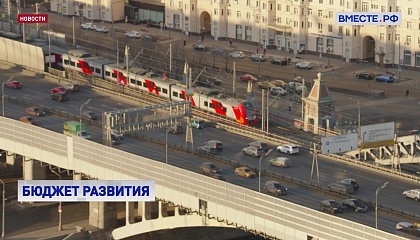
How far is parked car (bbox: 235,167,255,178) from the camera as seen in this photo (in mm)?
103125

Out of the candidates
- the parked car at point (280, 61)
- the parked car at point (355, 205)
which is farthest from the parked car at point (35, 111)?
the parked car at point (280, 61)

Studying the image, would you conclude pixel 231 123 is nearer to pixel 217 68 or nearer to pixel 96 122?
pixel 96 122

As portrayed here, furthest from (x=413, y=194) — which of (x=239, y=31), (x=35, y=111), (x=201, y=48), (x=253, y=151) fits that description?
(x=239, y=31)

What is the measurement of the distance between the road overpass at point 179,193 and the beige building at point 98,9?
72554 millimetres

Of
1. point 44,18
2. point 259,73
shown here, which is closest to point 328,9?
point 259,73

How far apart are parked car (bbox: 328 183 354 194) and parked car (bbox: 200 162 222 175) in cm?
793

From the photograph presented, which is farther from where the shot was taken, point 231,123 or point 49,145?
point 231,123

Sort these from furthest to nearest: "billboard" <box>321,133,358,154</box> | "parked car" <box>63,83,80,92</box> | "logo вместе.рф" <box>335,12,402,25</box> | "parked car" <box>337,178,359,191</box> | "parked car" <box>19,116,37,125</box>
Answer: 1. "logo вместе.рф" <box>335,12,402,25</box>
2. "parked car" <box>63,83,80,92</box>
3. "parked car" <box>19,116,37,125</box>
4. "billboard" <box>321,133,358,154</box>
5. "parked car" <box>337,178,359,191</box>

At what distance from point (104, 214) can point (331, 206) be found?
1967cm

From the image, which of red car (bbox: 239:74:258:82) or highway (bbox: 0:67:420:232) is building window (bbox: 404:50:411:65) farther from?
highway (bbox: 0:67:420:232)

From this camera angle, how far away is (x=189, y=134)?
114812 millimetres

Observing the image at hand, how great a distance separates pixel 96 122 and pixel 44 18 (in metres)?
51.0

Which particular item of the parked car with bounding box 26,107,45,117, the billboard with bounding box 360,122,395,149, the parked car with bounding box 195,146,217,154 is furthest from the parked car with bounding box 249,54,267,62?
the parked car with bounding box 195,146,217,154

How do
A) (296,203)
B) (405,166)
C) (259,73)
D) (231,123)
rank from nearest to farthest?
(296,203) → (405,166) → (231,123) → (259,73)
